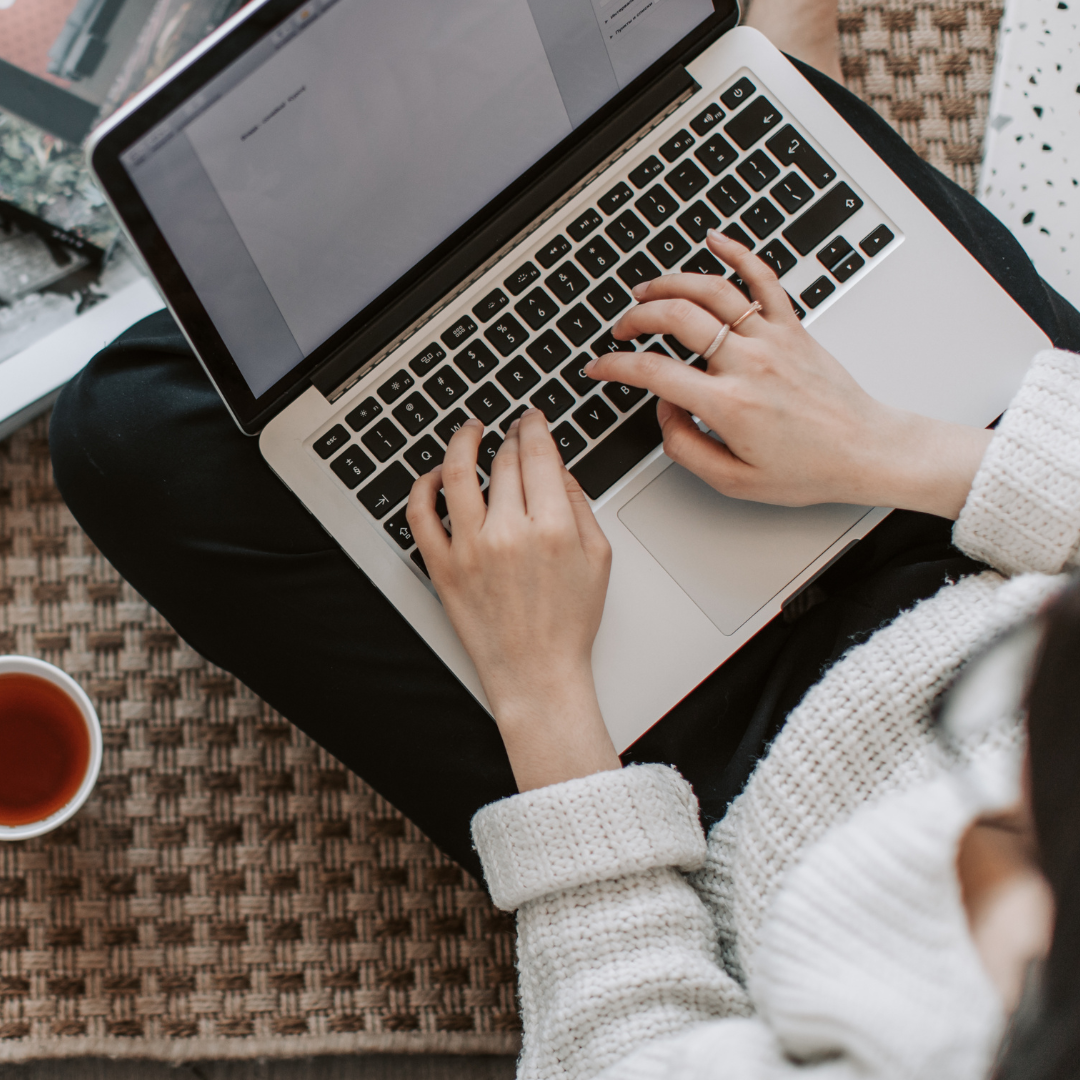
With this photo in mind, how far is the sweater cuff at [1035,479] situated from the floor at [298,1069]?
0.66 metres

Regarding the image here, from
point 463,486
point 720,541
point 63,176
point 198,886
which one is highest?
point 63,176

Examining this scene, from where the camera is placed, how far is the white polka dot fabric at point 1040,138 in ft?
2.63

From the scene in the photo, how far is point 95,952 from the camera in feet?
2.68

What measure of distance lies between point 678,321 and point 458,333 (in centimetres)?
14

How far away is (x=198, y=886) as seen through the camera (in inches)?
32.5

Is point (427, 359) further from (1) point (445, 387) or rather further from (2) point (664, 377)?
(2) point (664, 377)

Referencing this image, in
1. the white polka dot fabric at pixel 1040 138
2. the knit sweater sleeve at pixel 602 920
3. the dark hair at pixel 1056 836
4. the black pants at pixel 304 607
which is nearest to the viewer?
the dark hair at pixel 1056 836

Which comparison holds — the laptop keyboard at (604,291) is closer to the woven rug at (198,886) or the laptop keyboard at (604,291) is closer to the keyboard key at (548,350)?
the keyboard key at (548,350)

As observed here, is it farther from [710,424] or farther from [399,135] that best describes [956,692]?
[399,135]

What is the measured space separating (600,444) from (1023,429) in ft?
0.84

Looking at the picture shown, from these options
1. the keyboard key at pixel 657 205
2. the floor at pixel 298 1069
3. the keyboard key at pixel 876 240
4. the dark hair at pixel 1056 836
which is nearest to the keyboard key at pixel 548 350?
the keyboard key at pixel 657 205

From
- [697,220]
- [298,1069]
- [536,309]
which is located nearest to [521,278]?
[536,309]

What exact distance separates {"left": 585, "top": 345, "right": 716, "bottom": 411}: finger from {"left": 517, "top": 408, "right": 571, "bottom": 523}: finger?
6cm

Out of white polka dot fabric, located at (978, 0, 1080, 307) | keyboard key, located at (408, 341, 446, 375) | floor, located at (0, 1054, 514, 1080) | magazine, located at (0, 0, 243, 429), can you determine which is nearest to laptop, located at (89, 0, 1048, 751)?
keyboard key, located at (408, 341, 446, 375)
